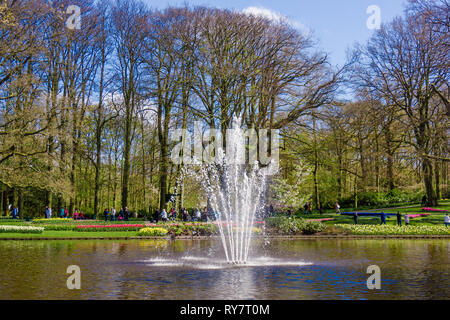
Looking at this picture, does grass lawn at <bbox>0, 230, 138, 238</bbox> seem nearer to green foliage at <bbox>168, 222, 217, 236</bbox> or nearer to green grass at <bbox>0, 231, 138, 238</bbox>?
green grass at <bbox>0, 231, 138, 238</bbox>

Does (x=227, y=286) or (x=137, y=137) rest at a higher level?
(x=137, y=137)

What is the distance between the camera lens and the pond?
34.0ft

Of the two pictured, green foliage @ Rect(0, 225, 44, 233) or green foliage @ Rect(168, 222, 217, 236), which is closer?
green foliage @ Rect(0, 225, 44, 233)

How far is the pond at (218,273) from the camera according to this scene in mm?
10359

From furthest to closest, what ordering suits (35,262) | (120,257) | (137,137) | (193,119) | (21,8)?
(137,137), (193,119), (21,8), (120,257), (35,262)

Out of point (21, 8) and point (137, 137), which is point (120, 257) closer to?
point (21, 8)

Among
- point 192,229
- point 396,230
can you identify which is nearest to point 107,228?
point 192,229

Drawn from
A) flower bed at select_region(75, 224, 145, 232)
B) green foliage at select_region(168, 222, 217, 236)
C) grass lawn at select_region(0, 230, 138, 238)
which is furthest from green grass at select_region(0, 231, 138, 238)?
green foliage at select_region(168, 222, 217, 236)

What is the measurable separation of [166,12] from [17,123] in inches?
597

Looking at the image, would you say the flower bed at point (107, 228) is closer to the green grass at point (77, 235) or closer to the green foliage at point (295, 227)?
the green grass at point (77, 235)

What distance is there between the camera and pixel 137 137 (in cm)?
5884

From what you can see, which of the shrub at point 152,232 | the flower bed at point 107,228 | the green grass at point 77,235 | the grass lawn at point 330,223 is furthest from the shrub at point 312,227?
the flower bed at point 107,228

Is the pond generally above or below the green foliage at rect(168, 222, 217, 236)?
below
